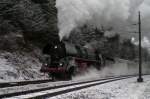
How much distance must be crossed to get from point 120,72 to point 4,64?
23668mm

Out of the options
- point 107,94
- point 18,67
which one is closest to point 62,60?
point 18,67

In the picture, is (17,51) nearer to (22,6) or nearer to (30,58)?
(30,58)

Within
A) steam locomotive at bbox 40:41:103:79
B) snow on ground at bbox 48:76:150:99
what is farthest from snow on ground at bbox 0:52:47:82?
snow on ground at bbox 48:76:150:99

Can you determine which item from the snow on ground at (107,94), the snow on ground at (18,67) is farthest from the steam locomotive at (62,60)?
the snow on ground at (107,94)

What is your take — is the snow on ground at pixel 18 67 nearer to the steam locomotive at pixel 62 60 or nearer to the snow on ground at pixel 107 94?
the steam locomotive at pixel 62 60

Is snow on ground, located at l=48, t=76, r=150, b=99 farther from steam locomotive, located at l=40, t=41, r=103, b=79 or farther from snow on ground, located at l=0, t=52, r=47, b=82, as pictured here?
snow on ground, located at l=0, t=52, r=47, b=82

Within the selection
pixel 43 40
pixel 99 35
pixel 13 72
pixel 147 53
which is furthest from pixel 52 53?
pixel 147 53

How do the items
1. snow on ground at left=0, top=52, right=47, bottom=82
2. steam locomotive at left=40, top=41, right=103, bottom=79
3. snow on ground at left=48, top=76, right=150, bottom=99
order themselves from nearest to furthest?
snow on ground at left=48, top=76, right=150, bottom=99, snow on ground at left=0, top=52, right=47, bottom=82, steam locomotive at left=40, top=41, right=103, bottom=79

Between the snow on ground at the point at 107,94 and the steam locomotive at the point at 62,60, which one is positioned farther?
the steam locomotive at the point at 62,60

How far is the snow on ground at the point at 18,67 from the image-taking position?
19.4 metres

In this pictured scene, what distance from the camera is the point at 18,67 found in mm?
21734

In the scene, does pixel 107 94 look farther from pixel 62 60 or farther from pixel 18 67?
pixel 18 67

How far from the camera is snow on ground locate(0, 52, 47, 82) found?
19.4 meters

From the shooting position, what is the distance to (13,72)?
781 inches
